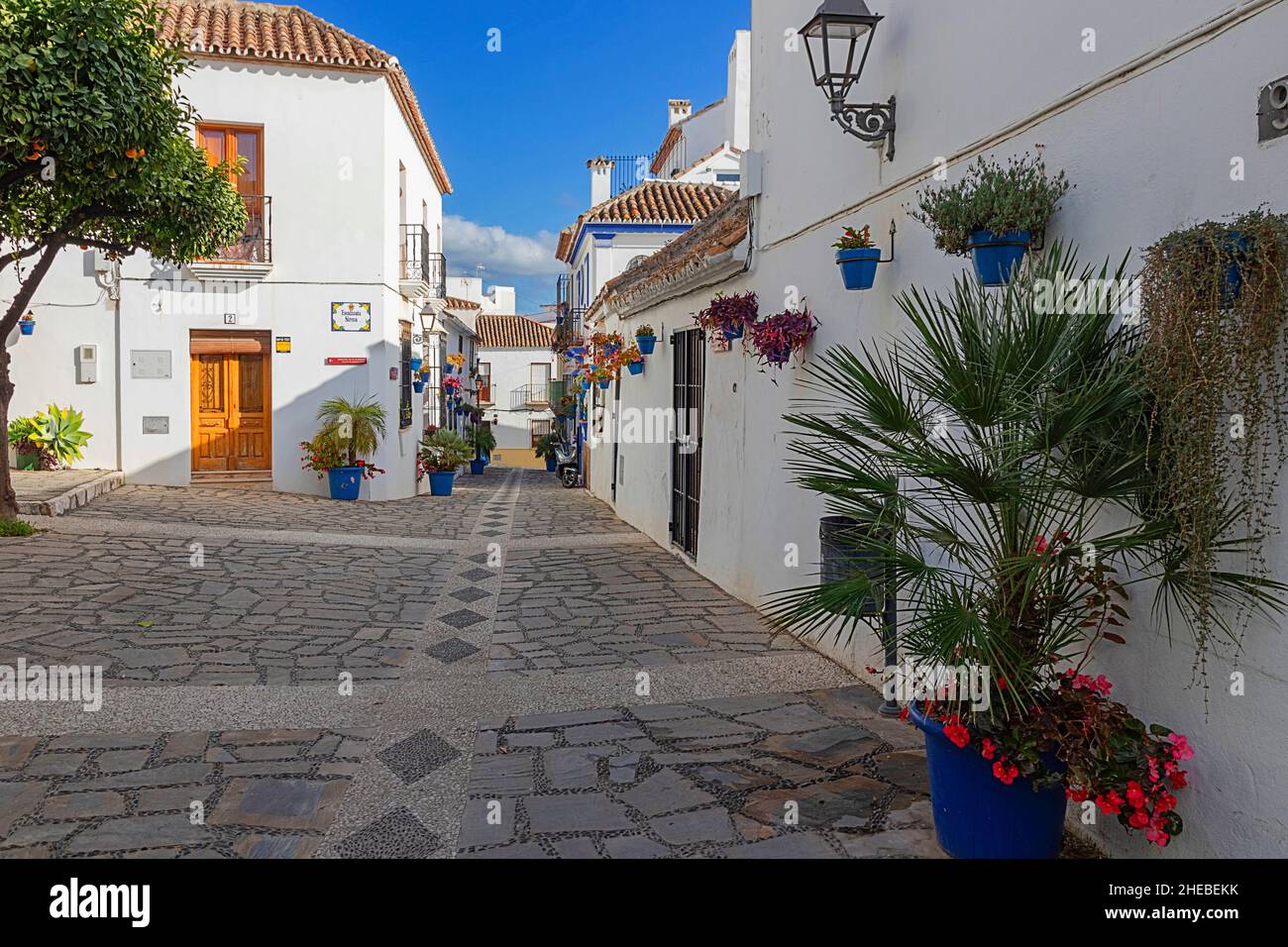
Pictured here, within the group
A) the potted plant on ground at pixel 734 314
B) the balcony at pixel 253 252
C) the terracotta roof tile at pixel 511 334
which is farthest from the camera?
the terracotta roof tile at pixel 511 334

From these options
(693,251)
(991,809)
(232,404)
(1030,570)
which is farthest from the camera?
(232,404)

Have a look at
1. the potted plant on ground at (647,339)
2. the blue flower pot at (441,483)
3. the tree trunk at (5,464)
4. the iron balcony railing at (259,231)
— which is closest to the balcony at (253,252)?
the iron balcony railing at (259,231)

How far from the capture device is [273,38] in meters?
15.2

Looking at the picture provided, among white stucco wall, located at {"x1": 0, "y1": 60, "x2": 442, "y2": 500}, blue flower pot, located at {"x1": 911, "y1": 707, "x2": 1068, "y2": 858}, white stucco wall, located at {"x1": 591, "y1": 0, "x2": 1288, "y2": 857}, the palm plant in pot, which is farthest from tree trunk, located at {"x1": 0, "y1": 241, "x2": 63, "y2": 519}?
blue flower pot, located at {"x1": 911, "y1": 707, "x2": 1068, "y2": 858}

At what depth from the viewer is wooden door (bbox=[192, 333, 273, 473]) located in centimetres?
1519

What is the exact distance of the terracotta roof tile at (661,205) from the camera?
2214 centimetres

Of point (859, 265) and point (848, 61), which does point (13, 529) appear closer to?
point (859, 265)

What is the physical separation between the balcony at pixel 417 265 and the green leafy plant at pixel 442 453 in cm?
256

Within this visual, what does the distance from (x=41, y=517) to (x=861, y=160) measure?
9392 millimetres

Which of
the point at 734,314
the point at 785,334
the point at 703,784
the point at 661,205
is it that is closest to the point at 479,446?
the point at 661,205

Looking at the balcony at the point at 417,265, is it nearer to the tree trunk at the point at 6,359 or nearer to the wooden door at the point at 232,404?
the wooden door at the point at 232,404

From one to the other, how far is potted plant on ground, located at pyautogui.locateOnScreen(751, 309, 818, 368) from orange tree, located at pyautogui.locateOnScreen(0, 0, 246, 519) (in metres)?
4.73

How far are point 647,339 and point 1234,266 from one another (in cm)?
927
